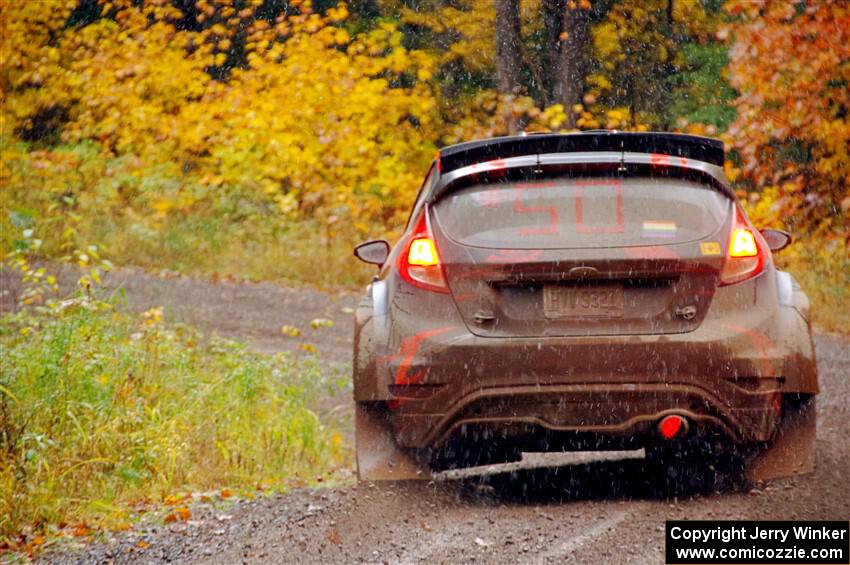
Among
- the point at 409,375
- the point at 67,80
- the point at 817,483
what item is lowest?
the point at 67,80

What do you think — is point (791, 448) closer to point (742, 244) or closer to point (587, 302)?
point (742, 244)

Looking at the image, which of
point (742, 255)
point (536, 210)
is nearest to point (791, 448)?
point (742, 255)

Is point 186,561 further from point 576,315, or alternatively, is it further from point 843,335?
point 843,335

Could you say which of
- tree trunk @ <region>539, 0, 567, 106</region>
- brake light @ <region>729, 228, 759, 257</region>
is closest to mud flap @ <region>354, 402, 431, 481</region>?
brake light @ <region>729, 228, 759, 257</region>

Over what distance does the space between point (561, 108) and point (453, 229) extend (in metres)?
13.9

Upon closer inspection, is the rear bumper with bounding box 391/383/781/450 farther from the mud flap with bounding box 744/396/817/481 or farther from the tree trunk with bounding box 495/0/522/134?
the tree trunk with bounding box 495/0/522/134

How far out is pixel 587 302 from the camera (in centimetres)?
536

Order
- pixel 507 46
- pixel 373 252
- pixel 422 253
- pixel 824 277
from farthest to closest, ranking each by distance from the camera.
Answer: pixel 507 46
pixel 824 277
pixel 373 252
pixel 422 253

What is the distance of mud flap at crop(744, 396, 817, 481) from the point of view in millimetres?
5734

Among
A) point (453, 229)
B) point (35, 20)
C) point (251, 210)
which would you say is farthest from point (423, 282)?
point (35, 20)

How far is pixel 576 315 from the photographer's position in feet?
17.6

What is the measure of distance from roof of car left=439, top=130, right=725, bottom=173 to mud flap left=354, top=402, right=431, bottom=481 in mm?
1189

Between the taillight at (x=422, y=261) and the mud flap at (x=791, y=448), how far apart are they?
170 centimetres

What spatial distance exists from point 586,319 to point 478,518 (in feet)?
3.48
